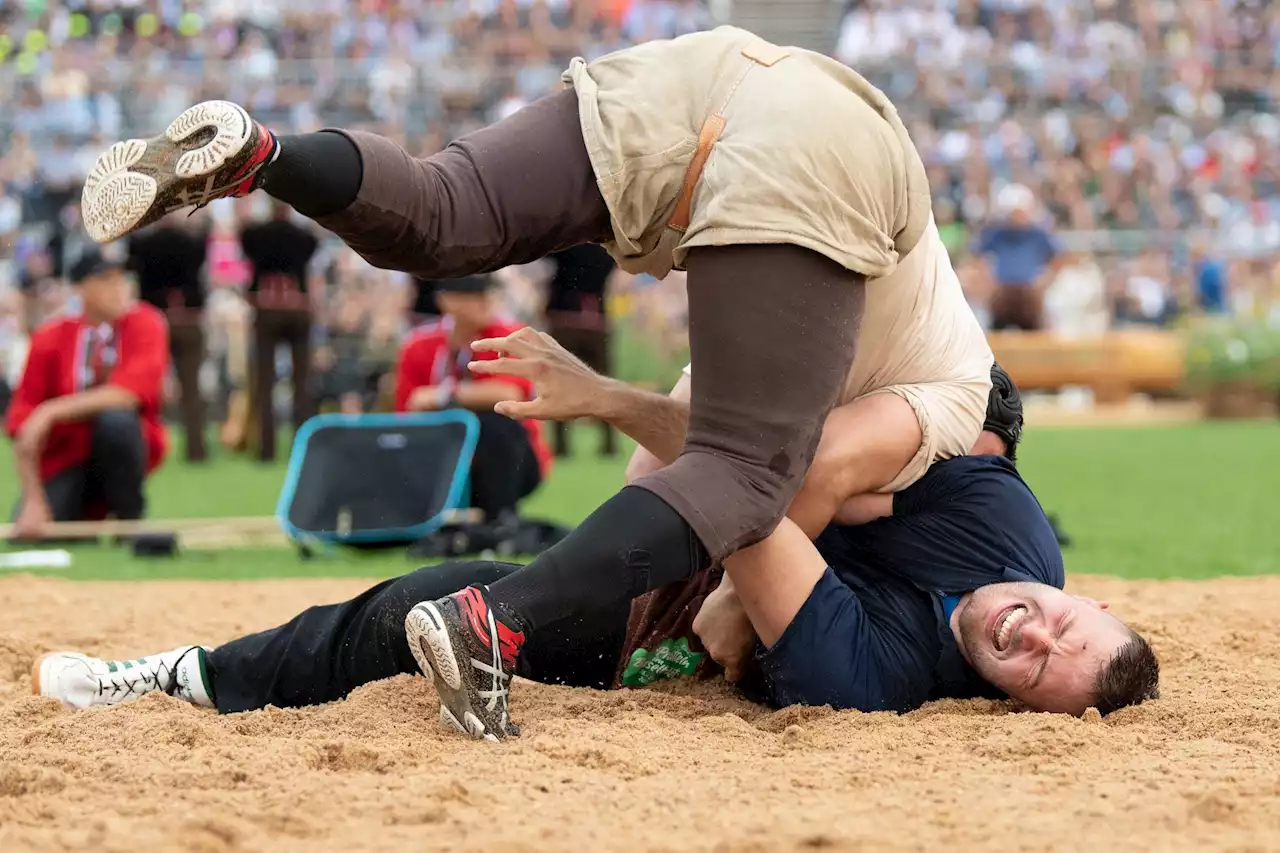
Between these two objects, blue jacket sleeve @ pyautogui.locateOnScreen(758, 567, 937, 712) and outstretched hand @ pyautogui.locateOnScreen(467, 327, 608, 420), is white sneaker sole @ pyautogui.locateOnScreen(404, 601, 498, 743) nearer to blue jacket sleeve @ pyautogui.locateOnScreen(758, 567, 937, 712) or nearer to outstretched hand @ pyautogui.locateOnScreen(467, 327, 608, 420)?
outstretched hand @ pyautogui.locateOnScreen(467, 327, 608, 420)

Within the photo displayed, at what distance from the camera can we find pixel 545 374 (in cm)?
364

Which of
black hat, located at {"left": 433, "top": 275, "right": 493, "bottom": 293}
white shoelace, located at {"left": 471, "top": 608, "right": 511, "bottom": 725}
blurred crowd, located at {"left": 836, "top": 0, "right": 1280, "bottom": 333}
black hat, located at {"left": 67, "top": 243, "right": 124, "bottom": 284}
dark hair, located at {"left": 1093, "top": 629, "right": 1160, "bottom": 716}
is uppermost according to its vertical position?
blurred crowd, located at {"left": 836, "top": 0, "right": 1280, "bottom": 333}

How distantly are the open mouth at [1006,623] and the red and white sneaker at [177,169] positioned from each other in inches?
75.4

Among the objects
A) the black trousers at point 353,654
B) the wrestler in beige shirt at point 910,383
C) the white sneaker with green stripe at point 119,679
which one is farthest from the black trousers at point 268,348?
the wrestler in beige shirt at point 910,383

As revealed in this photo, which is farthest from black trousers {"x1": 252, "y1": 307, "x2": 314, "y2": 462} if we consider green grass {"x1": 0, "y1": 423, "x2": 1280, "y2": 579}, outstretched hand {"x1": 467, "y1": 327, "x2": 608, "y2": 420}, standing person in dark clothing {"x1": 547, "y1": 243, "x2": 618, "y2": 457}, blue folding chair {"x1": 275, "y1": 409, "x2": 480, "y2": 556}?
outstretched hand {"x1": 467, "y1": 327, "x2": 608, "y2": 420}

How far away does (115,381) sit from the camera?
8945 mm

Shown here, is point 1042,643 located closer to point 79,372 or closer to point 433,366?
point 433,366

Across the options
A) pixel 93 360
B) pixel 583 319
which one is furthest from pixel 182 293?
pixel 93 360

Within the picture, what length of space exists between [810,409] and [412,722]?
1.14 meters

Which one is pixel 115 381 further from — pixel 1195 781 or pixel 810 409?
pixel 1195 781

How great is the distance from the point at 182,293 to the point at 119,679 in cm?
1108

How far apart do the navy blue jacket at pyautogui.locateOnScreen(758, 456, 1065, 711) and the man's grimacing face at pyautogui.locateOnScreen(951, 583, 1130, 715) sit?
0.11m

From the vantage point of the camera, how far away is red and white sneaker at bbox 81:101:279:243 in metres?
3.07

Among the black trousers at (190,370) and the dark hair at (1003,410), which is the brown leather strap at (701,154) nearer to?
the dark hair at (1003,410)
